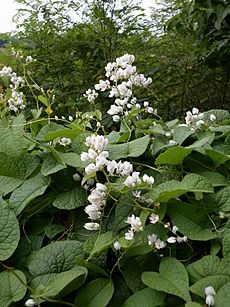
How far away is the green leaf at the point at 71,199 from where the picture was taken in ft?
2.87

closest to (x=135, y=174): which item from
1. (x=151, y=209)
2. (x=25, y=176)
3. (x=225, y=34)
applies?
(x=151, y=209)

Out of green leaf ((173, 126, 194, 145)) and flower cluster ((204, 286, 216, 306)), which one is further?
green leaf ((173, 126, 194, 145))

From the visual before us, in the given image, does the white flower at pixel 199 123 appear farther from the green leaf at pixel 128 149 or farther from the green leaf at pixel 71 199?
the green leaf at pixel 71 199

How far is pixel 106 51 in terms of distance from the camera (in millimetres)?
3695

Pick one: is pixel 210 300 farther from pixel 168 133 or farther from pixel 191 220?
pixel 168 133

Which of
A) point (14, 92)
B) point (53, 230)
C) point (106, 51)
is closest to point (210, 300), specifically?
point (53, 230)

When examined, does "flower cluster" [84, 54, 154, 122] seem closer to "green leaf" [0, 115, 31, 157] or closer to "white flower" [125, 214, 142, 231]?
"green leaf" [0, 115, 31, 157]

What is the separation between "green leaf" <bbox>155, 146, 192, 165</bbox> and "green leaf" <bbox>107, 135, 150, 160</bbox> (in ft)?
0.17

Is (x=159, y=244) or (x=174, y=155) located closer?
(x=159, y=244)

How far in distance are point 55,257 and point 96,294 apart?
0.10 metres

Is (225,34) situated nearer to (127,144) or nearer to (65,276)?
(127,144)

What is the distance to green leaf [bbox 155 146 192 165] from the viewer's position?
0.87 m

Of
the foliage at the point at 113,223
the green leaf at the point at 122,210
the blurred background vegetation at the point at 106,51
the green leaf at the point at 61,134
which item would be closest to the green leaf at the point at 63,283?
the foliage at the point at 113,223

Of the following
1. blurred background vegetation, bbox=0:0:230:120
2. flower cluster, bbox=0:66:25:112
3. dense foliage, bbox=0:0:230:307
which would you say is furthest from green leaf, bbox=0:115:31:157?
blurred background vegetation, bbox=0:0:230:120
